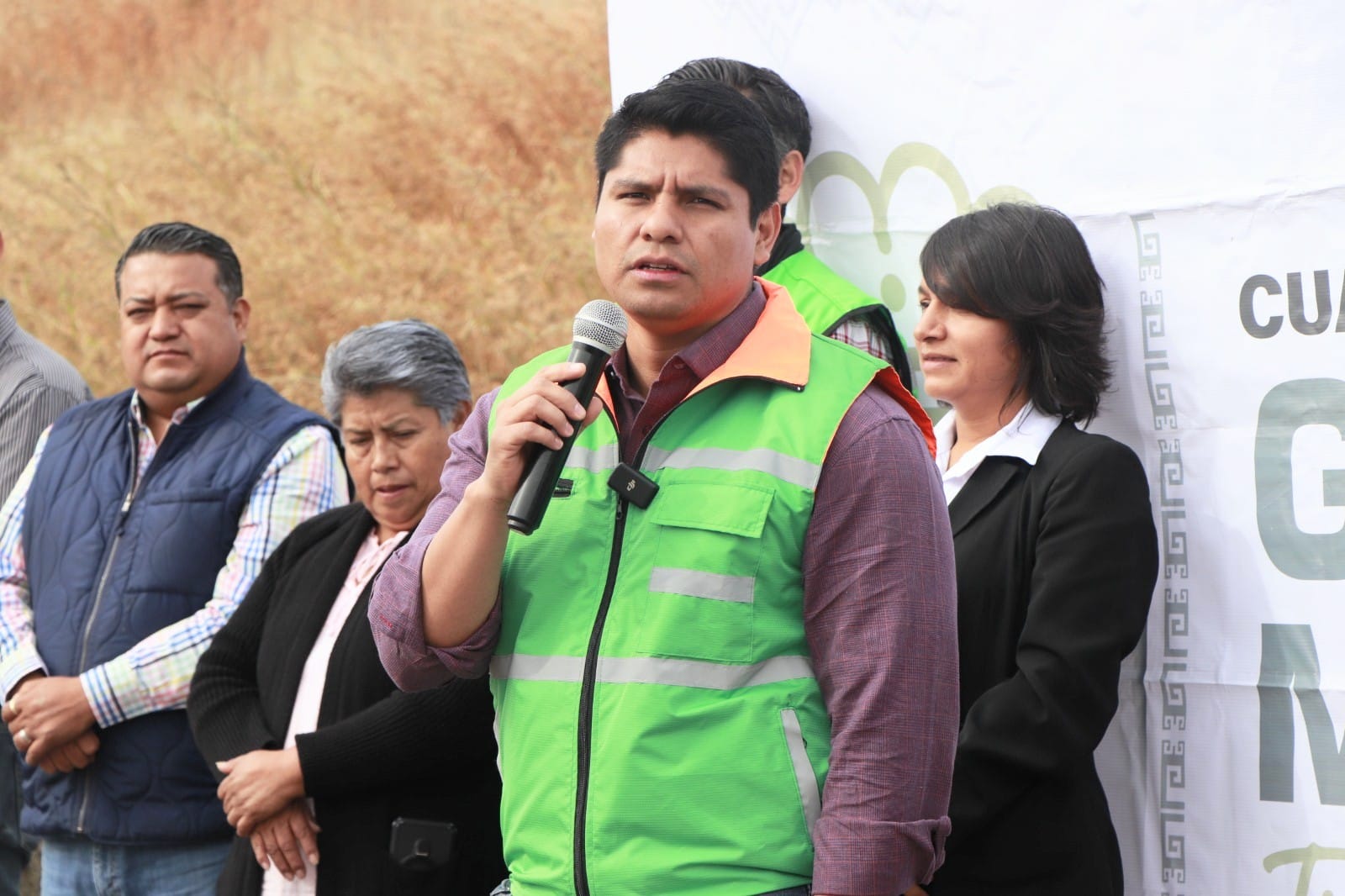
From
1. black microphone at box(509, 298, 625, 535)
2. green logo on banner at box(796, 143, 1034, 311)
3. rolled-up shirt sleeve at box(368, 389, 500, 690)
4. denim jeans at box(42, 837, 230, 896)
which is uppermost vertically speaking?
green logo on banner at box(796, 143, 1034, 311)

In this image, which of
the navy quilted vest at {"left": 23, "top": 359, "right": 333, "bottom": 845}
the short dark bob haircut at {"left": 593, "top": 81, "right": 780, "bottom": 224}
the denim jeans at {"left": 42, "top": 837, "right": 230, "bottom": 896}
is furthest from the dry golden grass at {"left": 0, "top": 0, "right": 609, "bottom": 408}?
the short dark bob haircut at {"left": 593, "top": 81, "right": 780, "bottom": 224}

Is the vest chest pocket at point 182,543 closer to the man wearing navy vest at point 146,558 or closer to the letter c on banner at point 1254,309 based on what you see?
the man wearing navy vest at point 146,558

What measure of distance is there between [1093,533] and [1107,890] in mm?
619

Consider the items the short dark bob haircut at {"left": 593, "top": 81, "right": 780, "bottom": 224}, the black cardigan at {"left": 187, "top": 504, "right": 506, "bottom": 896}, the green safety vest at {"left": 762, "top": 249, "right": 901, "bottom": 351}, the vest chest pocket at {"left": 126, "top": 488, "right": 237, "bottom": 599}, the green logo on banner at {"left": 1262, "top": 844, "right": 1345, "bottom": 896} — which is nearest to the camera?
the short dark bob haircut at {"left": 593, "top": 81, "right": 780, "bottom": 224}

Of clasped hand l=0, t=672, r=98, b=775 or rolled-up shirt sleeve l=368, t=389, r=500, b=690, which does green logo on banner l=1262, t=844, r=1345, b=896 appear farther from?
clasped hand l=0, t=672, r=98, b=775

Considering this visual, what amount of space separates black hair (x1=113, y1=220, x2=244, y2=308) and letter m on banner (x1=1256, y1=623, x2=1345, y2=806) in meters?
2.69

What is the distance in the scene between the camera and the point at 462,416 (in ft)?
10.8

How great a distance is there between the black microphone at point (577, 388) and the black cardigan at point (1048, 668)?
86cm

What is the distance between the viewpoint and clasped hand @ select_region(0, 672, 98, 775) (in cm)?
334

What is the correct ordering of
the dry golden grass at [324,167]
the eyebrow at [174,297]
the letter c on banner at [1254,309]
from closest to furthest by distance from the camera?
the letter c on banner at [1254,309] < the eyebrow at [174,297] < the dry golden grass at [324,167]

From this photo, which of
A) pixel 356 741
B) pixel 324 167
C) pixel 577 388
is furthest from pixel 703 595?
pixel 324 167

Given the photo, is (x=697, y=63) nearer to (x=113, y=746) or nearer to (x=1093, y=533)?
(x=1093, y=533)

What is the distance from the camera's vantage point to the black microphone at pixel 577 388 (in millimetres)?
1796

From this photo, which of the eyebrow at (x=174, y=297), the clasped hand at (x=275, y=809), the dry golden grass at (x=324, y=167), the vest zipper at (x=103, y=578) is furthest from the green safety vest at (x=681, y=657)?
the dry golden grass at (x=324, y=167)
